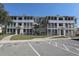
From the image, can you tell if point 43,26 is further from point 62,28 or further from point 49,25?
point 62,28

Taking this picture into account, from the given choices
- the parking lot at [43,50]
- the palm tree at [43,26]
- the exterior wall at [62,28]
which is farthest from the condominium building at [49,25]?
the parking lot at [43,50]

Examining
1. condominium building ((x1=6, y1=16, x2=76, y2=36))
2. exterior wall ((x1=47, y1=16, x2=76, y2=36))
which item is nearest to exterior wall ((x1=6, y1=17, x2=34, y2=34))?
condominium building ((x1=6, y1=16, x2=76, y2=36))

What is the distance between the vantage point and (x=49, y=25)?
10.0 meters

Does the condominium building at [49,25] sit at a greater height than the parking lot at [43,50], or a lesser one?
greater

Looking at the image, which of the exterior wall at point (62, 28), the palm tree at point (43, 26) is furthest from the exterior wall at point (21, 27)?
the exterior wall at point (62, 28)

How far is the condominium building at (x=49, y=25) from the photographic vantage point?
940 cm

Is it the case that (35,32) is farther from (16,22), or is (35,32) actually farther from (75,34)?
(75,34)

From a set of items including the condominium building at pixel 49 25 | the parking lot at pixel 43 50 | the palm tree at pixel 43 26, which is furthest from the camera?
the palm tree at pixel 43 26

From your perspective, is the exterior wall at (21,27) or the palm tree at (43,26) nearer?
the exterior wall at (21,27)

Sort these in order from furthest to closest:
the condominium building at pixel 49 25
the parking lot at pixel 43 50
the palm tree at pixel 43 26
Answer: the palm tree at pixel 43 26 < the condominium building at pixel 49 25 < the parking lot at pixel 43 50

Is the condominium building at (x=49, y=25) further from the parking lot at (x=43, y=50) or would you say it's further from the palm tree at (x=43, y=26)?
the parking lot at (x=43, y=50)

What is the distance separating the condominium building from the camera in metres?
9.40

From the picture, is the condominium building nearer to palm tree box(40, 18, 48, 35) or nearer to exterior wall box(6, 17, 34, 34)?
exterior wall box(6, 17, 34, 34)

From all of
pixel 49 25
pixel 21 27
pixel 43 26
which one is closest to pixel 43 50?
pixel 43 26
